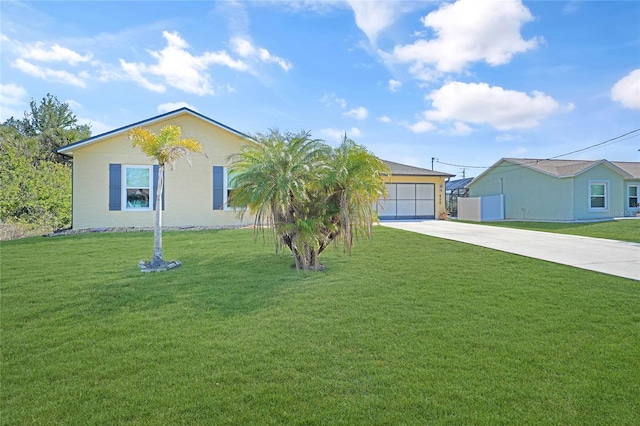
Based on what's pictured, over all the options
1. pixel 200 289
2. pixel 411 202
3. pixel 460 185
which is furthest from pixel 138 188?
pixel 460 185

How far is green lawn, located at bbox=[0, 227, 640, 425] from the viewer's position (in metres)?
2.48

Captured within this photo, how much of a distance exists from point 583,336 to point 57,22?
12314 mm

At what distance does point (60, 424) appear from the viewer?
90.6 inches

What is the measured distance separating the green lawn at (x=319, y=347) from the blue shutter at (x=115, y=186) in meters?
6.99

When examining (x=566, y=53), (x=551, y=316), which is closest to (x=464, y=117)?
(x=566, y=53)

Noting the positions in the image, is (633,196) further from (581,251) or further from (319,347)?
(319,347)

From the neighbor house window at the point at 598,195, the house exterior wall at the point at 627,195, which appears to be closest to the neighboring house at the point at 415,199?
the neighbor house window at the point at 598,195

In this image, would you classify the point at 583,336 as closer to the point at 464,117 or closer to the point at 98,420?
the point at 98,420

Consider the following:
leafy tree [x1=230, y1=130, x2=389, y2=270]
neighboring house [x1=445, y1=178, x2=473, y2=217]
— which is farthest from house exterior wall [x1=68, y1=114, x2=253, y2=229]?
neighboring house [x1=445, y1=178, x2=473, y2=217]

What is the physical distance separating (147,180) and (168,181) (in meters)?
0.81

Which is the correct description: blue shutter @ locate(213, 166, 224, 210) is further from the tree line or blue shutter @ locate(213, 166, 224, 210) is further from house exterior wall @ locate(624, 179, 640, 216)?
house exterior wall @ locate(624, 179, 640, 216)

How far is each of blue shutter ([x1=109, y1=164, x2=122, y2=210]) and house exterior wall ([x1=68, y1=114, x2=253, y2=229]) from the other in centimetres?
16

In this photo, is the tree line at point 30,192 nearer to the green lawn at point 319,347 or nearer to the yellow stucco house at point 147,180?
the yellow stucco house at point 147,180

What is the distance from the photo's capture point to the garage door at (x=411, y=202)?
22328 mm
